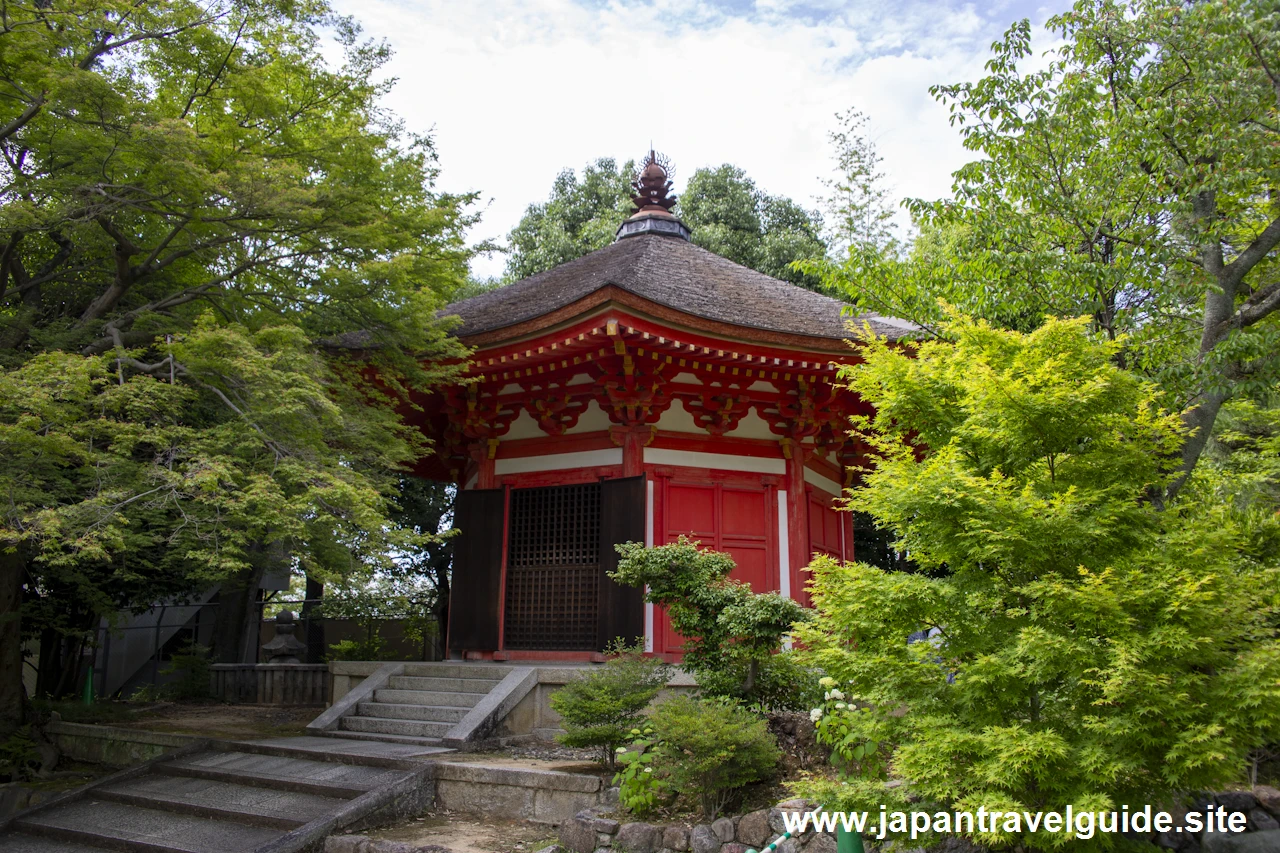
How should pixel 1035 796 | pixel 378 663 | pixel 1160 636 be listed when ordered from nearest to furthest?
pixel 1160 636 → pixel 1035 796 → pixel 378 663

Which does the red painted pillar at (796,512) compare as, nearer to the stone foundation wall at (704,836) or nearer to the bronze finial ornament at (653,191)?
the stone foundation wall at (704,836)

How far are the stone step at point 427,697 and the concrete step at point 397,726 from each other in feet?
1.10

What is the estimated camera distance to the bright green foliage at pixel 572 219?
22.6 metres

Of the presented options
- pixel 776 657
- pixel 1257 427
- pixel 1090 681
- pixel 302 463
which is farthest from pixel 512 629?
pixel 1257 427

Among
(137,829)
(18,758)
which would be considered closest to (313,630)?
(18,758)

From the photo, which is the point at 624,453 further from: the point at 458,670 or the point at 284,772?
the point at 284,772

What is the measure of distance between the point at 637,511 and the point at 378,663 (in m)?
3.76

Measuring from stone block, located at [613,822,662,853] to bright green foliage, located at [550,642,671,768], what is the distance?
87 centimetres

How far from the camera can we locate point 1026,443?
503 cm

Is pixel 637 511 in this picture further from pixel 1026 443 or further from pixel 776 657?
pixel 1026 443

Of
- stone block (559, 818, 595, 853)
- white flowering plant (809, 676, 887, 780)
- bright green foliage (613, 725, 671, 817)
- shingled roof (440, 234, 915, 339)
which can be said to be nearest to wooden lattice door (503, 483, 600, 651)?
shingled roof (440, 234, 915, 339)

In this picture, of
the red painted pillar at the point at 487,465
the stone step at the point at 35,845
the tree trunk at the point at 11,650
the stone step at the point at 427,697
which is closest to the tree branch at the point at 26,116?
the tree trunk at the point at 11,650

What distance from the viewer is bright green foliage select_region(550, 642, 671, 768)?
700 centimetres

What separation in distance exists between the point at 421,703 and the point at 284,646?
6.93 meters
